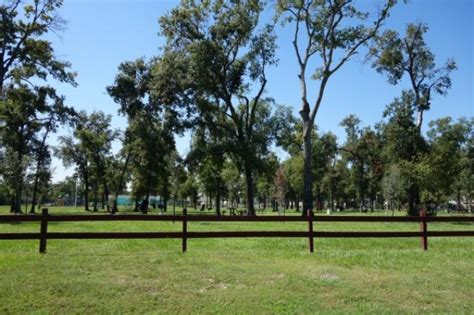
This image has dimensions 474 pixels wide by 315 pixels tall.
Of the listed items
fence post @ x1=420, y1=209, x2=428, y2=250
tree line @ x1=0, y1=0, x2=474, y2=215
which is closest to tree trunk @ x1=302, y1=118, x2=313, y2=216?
tree line @ x1=0, y1=0, x2=474, y2=215

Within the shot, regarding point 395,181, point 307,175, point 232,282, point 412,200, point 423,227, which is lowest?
point 232,282

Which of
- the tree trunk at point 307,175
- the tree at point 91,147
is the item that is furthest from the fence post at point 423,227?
the tree at point 91,147

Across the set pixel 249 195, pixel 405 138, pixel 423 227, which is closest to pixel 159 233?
pixel 423 227

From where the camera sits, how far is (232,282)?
8414 millimetres

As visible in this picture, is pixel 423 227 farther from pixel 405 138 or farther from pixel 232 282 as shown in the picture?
pixel 405 138

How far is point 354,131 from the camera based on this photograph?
74.2 m

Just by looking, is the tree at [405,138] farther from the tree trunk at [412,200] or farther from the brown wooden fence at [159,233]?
the brown wooden fence at [159,233]

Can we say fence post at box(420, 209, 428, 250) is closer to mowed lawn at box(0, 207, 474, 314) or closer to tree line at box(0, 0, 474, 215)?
mowed lawn at box(0, 207, 474, 314)

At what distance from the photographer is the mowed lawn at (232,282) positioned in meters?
7.10

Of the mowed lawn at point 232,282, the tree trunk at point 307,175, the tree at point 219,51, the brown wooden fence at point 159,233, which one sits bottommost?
the mowed lawn at point 232,282

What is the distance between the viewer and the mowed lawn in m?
7.10

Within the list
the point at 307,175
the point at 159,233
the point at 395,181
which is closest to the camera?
the point at 159,233

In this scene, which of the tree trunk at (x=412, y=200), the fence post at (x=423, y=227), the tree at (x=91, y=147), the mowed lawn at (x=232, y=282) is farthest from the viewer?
the tree at (x=91, y=147)

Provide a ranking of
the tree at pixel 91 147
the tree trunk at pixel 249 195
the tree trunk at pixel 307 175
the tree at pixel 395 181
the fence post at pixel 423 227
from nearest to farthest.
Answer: the fence post at pixel 423 227
the tree trunk at pixel 307 175
the tree trunk at pixel 249 195
the tree at pixel 395 181
the tree at pixel 91 147
